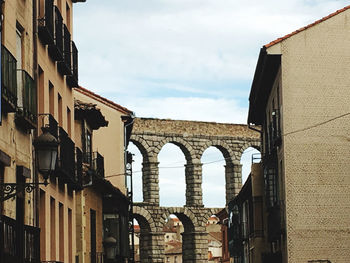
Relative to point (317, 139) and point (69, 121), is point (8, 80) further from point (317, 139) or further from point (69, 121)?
point (317, 139)

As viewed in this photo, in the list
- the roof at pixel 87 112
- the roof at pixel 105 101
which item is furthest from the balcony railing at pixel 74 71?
the roof at pixel 105 101

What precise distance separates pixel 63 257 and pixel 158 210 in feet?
155

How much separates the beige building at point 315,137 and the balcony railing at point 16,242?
1443cm

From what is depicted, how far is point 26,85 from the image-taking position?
1591 centimetres

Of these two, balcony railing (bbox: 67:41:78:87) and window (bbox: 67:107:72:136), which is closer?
balcony railing (bbox: 67:41:78:87)

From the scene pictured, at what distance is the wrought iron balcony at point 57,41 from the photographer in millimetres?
20130

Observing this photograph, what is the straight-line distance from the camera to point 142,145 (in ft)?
226

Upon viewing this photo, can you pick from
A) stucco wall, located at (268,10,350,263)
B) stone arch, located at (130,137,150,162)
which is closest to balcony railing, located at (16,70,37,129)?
stucco wall, located at (268,10,350,263)

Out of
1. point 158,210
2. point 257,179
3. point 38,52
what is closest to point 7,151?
point 38,52

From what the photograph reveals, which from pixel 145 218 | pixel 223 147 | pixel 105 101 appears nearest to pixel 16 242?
pixel 105 101

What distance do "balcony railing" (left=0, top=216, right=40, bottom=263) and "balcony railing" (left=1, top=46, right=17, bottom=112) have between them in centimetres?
178

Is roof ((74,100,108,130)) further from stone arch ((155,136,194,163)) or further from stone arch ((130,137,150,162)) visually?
stone arch ((155,136,194,163))

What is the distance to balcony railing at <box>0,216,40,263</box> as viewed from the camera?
12.7 meters

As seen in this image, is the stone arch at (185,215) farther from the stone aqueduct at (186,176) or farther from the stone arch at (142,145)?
the stone arch at (142,145)
